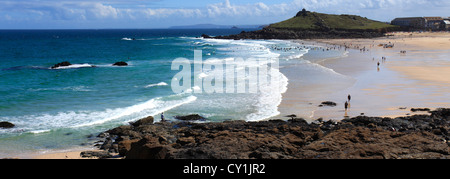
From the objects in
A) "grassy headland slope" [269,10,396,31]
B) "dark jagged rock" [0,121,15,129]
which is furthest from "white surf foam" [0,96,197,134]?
"grassy headland slope" [269,10,396,31]

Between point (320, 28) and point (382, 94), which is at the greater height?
point (320, 28)

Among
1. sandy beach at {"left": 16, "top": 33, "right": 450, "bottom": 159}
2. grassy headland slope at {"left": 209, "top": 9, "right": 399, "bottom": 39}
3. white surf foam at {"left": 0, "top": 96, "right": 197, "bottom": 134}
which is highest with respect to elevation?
grassy headland slope at {"left": 209, "top": 9, "right": 399, "bottom": 39}

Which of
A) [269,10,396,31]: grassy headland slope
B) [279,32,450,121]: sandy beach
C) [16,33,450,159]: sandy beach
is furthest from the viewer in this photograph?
[269,10,396,31]: grassy headland slope

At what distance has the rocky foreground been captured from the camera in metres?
10.7

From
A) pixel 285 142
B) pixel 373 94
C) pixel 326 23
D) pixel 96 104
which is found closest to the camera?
pixel 285 142

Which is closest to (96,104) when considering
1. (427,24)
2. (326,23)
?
(326,23)

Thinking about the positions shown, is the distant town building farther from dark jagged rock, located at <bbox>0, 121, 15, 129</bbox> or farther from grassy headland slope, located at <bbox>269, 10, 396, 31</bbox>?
dark jagged rock, located at <bbox>0, 121, 15, 129</bbox>

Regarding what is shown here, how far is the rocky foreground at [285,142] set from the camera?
1071cm

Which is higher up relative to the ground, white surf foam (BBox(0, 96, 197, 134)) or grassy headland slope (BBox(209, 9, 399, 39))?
grassy headland slope (BBox(209, 9, 399, 39))

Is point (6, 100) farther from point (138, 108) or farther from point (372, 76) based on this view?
point (372, 76)

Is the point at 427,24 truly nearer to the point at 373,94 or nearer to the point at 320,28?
the point at 320,28

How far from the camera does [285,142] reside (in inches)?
483

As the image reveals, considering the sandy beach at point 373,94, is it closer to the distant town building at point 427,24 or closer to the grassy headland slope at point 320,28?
the grassy headland slope at point 320,28
